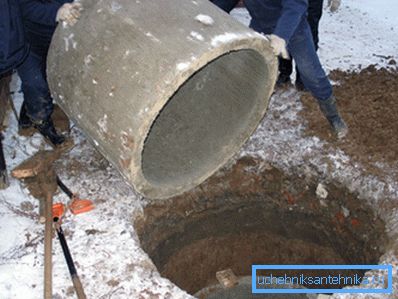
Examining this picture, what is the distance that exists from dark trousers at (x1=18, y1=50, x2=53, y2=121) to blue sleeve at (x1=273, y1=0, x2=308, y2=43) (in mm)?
1900

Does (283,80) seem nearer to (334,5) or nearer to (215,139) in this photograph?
(215,139)

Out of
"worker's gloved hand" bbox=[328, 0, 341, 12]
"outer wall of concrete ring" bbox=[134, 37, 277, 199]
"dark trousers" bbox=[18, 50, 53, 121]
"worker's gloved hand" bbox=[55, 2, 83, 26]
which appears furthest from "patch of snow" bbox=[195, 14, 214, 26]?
"worker's gloved hand" bbox=[328, 0, 341, 12]

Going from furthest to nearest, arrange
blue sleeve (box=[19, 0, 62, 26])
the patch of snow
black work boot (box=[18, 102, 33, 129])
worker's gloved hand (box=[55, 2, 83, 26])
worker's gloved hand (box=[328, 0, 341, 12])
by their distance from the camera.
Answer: worker's gloved hand (box=[328, 0, 341, 12]) → black work boot (box=[18, 102, 33, 129]) → blue sleeve (box=[19, 0, 62, 26]) → worker's gloved hand (box=[55, 2, 83, 26]) → the patch of snow

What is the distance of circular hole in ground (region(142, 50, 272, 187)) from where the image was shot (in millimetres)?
3680

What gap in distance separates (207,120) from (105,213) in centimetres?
100

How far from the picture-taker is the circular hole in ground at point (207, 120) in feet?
12.1

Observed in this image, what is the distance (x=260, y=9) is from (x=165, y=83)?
4.61 ft

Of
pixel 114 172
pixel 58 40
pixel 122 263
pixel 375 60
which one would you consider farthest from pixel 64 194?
pixel 375 60

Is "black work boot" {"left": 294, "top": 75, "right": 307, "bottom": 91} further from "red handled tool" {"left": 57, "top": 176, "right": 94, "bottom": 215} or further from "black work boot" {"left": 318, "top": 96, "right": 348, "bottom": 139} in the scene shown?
"red handled tool" {"left": 57, "top": 176, "right": 94, "bottom": 215}

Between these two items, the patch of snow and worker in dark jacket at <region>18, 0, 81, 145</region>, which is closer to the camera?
the patch of snow

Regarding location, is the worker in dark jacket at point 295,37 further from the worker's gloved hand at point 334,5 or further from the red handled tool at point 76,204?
the worker's gloved hand at point 334,5

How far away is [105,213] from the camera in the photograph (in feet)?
12.7

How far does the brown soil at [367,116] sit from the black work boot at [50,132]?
2116 mm

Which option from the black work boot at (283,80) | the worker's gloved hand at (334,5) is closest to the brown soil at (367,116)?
the black work boot at (283,80)
